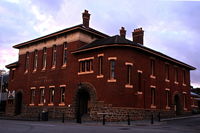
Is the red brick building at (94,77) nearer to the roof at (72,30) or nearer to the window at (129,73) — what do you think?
the roof at (72,30)

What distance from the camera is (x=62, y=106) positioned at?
111 feet

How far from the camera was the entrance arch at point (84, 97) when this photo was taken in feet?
97.7

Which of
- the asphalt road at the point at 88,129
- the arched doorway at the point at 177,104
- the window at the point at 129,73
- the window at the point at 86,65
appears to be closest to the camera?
the asphalt road at the point at 88,129

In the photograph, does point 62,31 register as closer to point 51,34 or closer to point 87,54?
point 51,34

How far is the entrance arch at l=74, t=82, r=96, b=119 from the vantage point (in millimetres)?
29781

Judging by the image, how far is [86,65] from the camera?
31969mm

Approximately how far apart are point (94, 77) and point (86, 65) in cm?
250

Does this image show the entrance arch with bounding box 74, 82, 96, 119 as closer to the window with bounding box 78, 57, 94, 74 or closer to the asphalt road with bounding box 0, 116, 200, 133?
the window with bounding box 78, 57, 94, 74

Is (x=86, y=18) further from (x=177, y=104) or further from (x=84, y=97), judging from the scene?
(x=177, y=104)

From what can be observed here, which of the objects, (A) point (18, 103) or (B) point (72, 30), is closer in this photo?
(B) point (72, 30)

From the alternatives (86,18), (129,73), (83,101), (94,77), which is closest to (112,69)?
(129,73)

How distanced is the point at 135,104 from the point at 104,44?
758 centimetres

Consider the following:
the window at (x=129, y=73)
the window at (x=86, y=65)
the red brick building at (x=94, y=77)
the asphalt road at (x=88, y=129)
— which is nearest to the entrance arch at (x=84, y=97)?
the red brick building at (x=94, y=77)

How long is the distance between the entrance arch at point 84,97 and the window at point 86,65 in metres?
1.63
